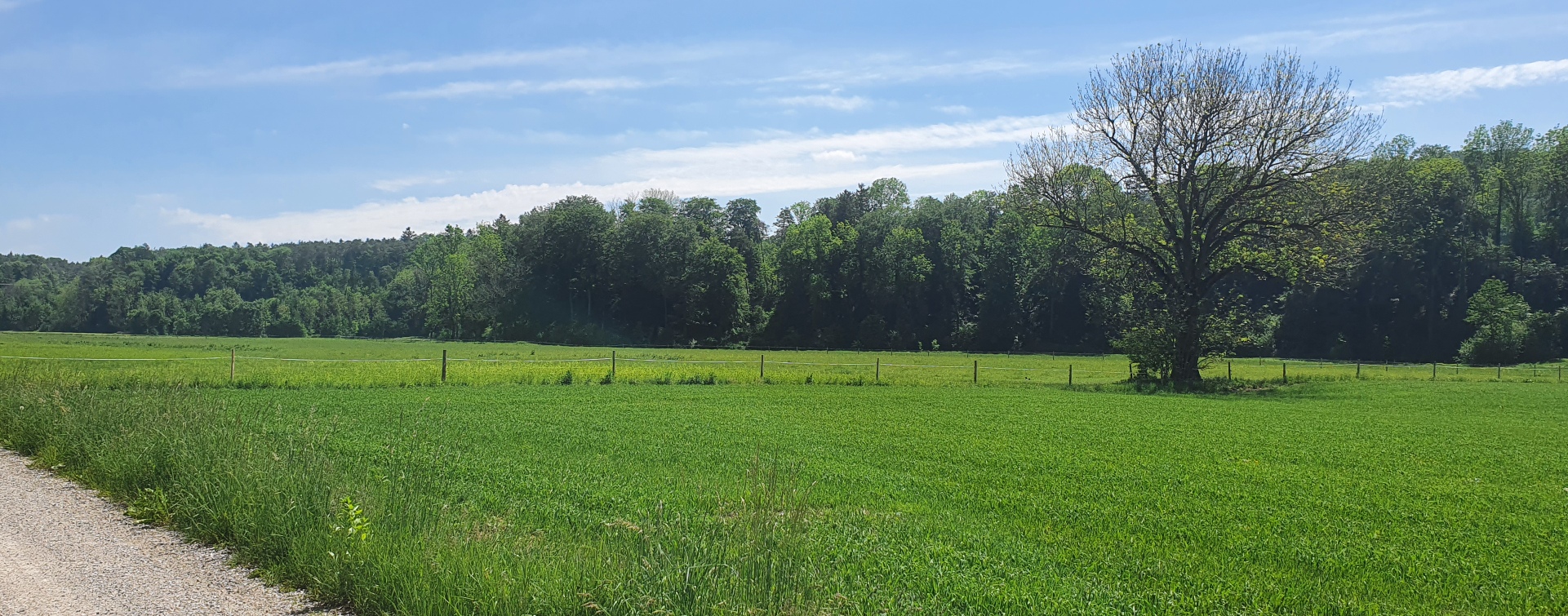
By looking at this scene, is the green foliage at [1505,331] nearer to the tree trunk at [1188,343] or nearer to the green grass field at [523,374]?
the green grass field at [523,374]

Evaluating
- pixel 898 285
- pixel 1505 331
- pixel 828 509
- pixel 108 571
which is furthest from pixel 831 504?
pixel 898 285

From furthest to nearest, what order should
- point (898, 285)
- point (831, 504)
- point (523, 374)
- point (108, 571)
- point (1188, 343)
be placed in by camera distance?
1. point (898, 285)
2. point (1188, 343)
3. point (523, 374)
4. point (831, 504)
5. point (108, 571)

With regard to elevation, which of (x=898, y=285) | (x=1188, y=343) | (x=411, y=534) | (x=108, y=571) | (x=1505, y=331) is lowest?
(x=108, y=571)

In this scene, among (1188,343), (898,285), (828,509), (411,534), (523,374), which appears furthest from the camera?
(898,285)

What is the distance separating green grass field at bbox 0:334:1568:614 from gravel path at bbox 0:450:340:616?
1.00 ft

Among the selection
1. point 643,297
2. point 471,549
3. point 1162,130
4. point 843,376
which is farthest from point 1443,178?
point 471,549

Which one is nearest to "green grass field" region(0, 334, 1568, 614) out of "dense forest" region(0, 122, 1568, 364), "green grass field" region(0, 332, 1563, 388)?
"green grass field" region(0, 332, 1563, 388)

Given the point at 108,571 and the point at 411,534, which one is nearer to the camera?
the point at 411,534

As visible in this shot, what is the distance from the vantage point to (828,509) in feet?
31.1

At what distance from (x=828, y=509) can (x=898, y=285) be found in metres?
80.7

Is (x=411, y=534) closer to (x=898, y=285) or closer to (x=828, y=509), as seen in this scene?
(x=828, y=509)

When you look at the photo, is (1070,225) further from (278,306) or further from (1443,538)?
(278,306)

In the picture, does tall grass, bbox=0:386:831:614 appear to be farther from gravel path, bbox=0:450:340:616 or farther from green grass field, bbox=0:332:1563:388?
green grass field, bbox=0:332:1563:388

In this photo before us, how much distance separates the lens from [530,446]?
14070mm
